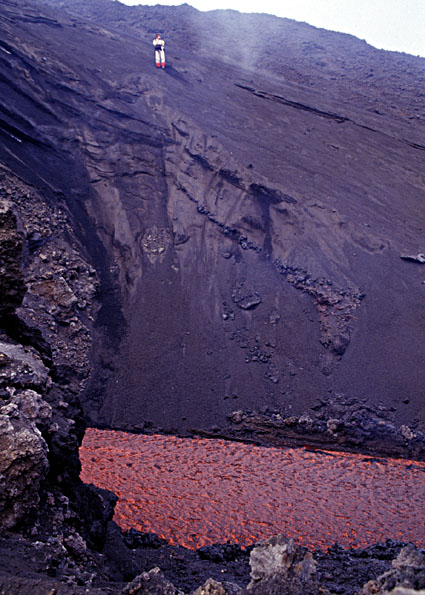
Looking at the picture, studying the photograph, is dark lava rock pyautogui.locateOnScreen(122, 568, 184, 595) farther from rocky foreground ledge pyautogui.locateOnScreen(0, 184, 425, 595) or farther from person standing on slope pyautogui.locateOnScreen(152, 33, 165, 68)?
person standing on slope pyautogui.locateOnScreen(152, 33, 165, 68)

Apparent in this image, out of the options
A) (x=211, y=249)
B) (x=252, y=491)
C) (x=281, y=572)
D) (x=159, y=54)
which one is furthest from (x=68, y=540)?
(x=159, y=54)

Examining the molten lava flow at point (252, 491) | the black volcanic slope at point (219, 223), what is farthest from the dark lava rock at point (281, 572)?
the black volcanic slope at point (219, 223)

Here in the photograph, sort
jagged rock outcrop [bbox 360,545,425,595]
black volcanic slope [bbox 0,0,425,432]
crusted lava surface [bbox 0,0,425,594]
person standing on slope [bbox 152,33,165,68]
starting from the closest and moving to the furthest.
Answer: jagged rock outcrop [bbox 360,545,425,595]
crusted lava surface [bbox 0,0,425,594]
black volcanic slope [bbox 0,0,425,432]
person standing on slope [bbox 152,33,165,68]

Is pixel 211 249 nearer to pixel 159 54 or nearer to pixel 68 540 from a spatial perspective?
pixel 159 54

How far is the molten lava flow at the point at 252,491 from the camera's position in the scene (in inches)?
266

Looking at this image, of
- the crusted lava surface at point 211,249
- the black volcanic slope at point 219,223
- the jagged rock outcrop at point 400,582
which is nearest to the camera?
the jagged rock outcrop at point 400,582

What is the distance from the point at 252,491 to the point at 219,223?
31.0ft

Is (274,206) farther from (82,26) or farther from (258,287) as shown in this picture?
(82,26)

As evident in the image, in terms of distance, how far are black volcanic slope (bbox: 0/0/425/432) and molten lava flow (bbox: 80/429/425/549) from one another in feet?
5.18

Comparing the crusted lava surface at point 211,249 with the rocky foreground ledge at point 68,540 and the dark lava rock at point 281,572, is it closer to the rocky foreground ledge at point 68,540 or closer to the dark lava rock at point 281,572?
the rocky foreground ledge at point 68,540

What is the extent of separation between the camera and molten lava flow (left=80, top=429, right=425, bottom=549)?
675cm

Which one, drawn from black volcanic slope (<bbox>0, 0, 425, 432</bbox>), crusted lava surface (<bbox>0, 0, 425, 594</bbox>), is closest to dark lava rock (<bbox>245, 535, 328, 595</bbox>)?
crusted lava surface (<bbox>0, 0, 425, 594</bbox>)

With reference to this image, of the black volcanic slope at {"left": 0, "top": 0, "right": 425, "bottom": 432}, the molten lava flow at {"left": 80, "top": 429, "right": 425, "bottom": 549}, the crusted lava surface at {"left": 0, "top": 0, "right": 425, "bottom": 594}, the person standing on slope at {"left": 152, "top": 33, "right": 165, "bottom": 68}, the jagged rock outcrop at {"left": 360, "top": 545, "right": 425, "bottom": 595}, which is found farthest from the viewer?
the person standing on slope at {"left": 152, "top": 33, "right": 165, "bottom": 68}

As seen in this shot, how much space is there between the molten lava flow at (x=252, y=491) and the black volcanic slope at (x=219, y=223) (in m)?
1.58
